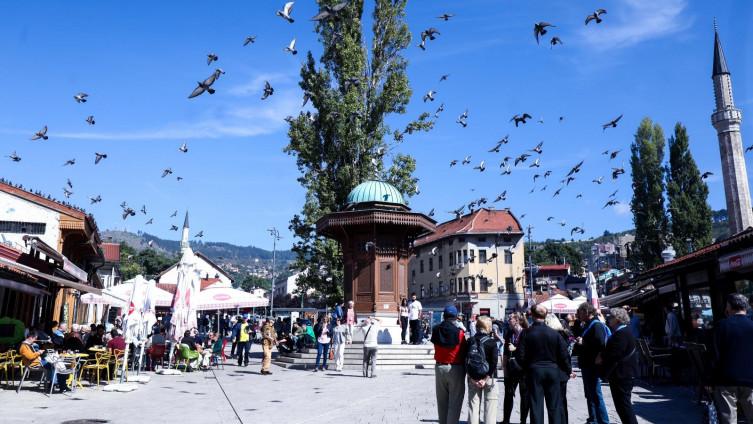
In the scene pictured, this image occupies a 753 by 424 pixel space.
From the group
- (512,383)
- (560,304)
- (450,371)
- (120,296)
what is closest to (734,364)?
(450,371)

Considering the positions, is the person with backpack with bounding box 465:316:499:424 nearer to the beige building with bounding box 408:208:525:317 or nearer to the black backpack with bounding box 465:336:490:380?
the black backpack with bounding box 465:336:490:380

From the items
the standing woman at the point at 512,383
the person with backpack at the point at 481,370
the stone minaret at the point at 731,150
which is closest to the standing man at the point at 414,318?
the standing woman at the point at 512,383

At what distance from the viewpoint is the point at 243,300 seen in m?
20.2

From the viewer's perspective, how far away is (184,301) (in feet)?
51.4

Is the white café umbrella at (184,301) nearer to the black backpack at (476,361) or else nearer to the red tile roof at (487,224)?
the black backpack at (476,361)

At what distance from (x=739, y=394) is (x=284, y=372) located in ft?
43.3

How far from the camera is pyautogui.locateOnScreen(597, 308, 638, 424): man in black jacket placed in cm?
646

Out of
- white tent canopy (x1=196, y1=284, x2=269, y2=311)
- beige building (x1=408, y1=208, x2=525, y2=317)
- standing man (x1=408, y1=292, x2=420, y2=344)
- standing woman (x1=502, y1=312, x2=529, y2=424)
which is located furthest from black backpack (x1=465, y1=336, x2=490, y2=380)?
beige building (x1=408, y1=208, x2=525, y2=317)

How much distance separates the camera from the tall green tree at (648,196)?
141ft

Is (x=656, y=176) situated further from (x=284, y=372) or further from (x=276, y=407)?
(x=276, y=407)

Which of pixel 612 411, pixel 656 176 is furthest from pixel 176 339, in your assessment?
pixel 656 176

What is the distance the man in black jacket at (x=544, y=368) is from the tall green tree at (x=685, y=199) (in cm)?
4055

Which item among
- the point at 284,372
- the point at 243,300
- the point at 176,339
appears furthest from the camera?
the point at 243,300

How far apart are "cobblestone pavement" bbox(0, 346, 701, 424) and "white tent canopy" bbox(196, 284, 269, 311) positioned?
17.7 feet
